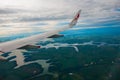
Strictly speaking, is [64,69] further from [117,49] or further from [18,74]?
[117,49]

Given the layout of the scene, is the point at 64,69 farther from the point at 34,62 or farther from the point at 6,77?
the point at 6,77

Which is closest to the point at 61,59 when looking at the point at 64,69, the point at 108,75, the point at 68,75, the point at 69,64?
the point at 69,64

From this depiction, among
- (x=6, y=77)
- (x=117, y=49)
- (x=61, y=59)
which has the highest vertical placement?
(x=6, y=77)

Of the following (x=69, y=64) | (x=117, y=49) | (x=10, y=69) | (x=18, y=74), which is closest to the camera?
(x=18, y=74)

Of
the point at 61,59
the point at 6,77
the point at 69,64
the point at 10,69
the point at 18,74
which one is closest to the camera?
the point at 6,77

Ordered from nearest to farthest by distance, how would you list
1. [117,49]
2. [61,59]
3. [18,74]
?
[18,74] < [61,59] < [117,49]

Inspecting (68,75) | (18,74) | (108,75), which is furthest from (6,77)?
(108,75)

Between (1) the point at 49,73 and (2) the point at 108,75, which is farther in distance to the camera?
(1) the point at 49,73

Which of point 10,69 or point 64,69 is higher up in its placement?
point 10,69

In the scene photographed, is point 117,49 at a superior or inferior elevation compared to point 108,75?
inferior
